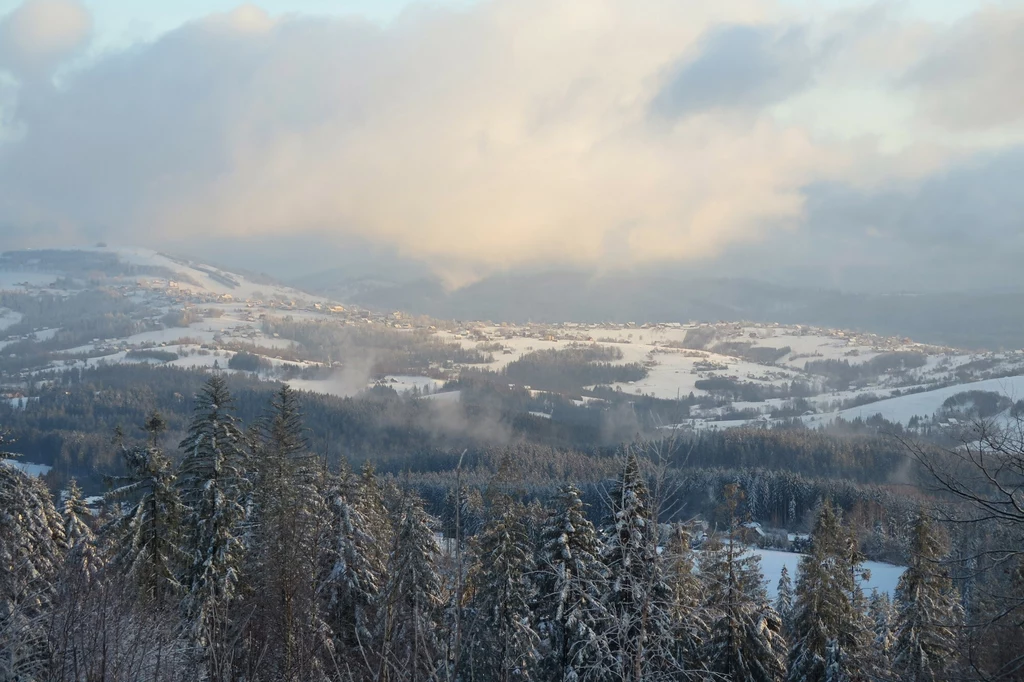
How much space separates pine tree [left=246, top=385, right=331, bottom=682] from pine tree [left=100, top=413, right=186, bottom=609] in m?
2.08

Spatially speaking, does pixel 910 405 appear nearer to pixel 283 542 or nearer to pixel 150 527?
pixel 283 542

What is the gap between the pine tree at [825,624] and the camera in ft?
63.6

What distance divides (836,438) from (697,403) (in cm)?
5005

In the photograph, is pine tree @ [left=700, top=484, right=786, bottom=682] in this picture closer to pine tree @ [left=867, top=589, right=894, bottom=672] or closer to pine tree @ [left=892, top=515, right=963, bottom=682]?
pine tree @ [left=892, top=515, right=963, bottom=682]

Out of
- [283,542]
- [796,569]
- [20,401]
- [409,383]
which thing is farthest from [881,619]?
[20,401]

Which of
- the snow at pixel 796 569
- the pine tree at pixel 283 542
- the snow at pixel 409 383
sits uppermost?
the pine tree at pixel 283 542

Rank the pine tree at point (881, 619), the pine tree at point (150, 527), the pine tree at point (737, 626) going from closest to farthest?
the pine tree at point (150, 527) → the pine tree at point (737, 626) → the pine tree at point (881, 619)

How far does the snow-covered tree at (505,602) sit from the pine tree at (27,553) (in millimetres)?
11196

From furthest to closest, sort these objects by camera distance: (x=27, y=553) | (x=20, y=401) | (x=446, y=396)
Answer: (x=446, y=396), (x=20, y=401), (x=27, y=553)

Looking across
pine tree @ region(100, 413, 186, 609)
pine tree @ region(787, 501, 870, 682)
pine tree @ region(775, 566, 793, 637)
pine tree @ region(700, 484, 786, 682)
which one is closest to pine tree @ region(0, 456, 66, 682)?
pine tree @ region(100, 413, 186, 609)

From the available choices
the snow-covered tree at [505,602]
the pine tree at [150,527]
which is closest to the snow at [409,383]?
the snow-covered tree at [505,602]

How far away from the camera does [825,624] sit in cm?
1981

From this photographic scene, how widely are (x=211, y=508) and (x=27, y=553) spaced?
421 cm

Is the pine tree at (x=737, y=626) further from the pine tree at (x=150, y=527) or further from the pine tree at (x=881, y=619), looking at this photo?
the pine tree at (x=150, y=527)
